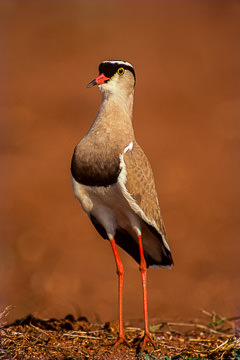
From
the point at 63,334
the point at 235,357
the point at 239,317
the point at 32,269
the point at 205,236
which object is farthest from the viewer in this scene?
the point at 205,236

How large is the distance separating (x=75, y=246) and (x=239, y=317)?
12.6ft

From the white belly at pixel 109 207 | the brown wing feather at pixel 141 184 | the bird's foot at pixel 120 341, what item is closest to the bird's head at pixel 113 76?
the brown wing feather at pixel 141 184

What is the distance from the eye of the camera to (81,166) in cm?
358

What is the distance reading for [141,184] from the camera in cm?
364

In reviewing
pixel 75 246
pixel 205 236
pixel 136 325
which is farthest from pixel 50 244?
pixel 136 325

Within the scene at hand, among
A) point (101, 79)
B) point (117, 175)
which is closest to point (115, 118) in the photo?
point (101, 79)

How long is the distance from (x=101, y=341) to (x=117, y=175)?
1204mm

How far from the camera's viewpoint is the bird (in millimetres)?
3529

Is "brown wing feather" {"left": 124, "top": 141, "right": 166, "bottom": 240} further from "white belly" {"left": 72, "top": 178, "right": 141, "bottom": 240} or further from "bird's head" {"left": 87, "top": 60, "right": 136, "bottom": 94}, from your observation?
"bird's head" {"left": 87, "top": 60, "right": 136, "bottom": 94}

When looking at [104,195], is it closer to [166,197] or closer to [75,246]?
[75,246]

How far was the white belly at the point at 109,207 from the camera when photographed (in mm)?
3578

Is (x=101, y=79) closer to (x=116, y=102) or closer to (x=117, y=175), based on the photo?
(x=116, y=102)

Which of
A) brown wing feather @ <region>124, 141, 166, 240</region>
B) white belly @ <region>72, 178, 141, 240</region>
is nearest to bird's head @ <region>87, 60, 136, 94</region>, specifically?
brown wing feather @ <region>124, 141, 166, 240</region>

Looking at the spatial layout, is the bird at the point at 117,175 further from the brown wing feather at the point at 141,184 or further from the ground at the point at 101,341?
the ground at the point at 101,341
